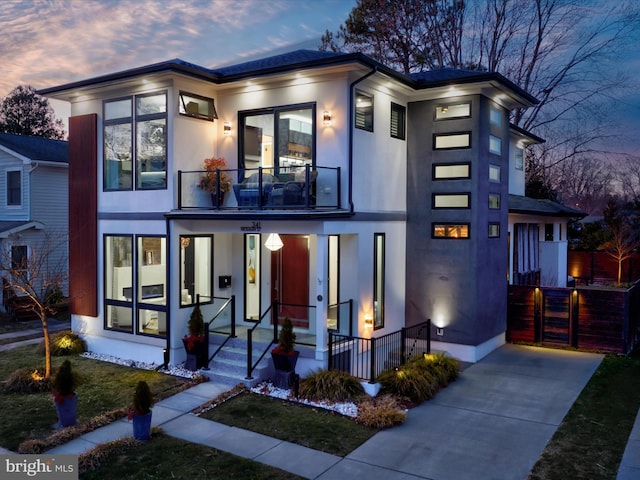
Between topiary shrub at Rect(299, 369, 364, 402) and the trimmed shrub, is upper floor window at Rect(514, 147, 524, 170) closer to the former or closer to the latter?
topiary shrub at Rect(299, 369, 364, 402)

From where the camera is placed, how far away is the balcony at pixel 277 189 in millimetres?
10516

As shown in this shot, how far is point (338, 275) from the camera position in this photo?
11.2m

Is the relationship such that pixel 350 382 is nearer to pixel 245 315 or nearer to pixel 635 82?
pixel 245 315

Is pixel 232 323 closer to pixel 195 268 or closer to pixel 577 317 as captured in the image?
pixel 195 268

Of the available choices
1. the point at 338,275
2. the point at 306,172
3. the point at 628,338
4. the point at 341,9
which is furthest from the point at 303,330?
the point at 341,9

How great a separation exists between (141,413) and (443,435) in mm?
4447

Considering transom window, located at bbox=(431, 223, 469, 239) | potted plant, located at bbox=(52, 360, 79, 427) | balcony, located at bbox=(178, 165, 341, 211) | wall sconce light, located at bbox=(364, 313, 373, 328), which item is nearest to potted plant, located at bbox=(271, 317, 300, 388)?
wall sconce light, located at bbox=(364, 313, 373, 328)

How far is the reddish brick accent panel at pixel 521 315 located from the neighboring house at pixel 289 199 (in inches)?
21.6

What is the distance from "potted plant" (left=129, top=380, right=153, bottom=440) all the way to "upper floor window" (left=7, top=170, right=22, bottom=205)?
15.1m

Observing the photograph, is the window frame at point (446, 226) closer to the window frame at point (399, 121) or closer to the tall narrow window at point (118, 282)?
the window frame at point (399, 121)

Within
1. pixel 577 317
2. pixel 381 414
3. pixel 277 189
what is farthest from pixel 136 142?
pixel 577 317

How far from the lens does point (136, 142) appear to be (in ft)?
39.8

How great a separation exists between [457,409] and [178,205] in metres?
7.15

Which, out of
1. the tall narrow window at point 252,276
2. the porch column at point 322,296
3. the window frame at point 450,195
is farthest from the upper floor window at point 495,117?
the tall narrow window at point 252,276
